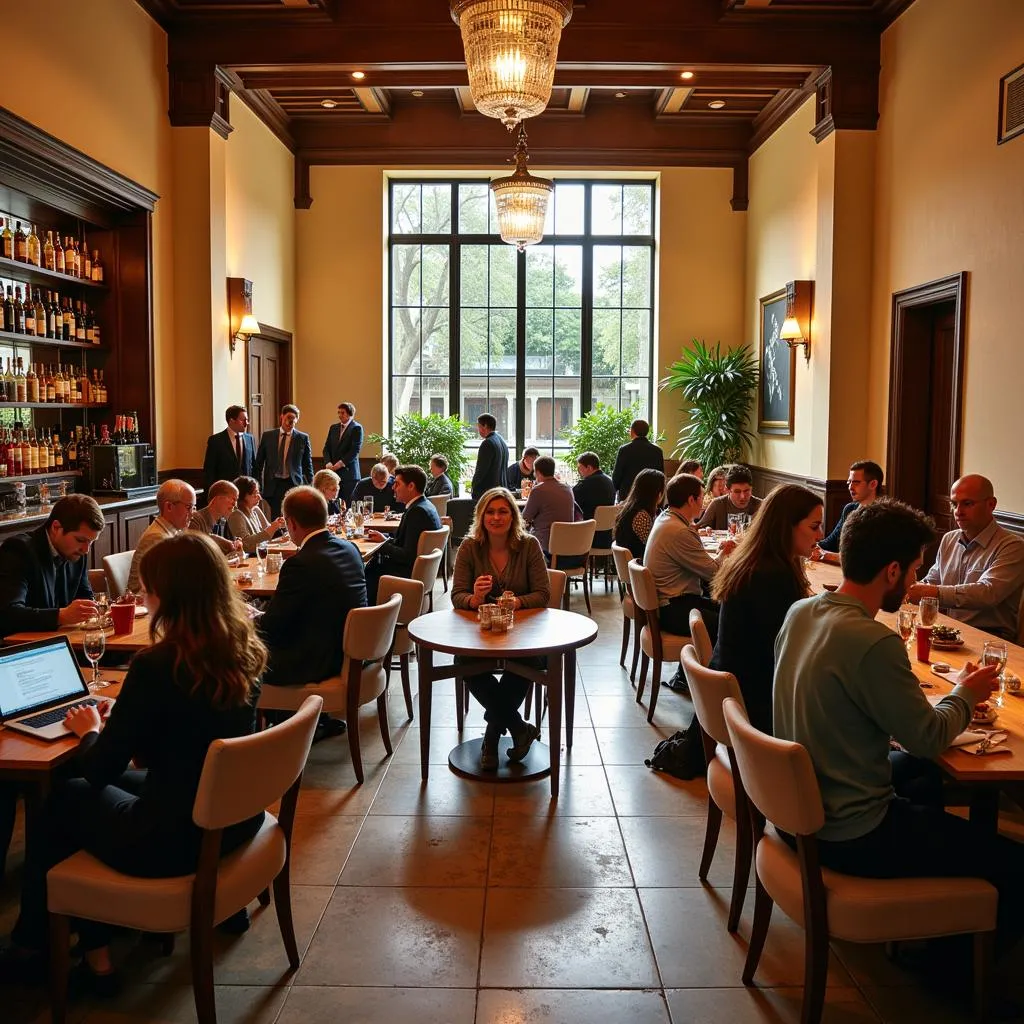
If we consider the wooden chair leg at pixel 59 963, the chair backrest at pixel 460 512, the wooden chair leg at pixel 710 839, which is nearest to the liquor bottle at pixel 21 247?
the chair backrest at pixel 460 512

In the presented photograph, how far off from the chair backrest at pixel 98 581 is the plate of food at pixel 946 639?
151 inches

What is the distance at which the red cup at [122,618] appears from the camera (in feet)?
11.9

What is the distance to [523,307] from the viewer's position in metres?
12.3

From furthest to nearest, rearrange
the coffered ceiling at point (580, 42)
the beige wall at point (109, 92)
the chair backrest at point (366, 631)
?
the coffered ceiling at point (580, 42), the beige wall at point (109, 92), the chair backrest at point (366, 631)

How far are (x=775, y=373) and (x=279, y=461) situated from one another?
17.4ft

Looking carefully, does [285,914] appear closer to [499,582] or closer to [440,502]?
[499,582]

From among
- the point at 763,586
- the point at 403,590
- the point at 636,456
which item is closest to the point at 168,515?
the point at 403,590

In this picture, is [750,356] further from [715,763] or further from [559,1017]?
[559,1017]

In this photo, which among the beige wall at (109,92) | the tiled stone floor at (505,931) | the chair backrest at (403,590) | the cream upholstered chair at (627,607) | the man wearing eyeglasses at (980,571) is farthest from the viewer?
the beige wall at (109,92)

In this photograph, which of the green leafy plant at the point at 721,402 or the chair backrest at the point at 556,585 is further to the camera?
the green leafy plant at the point at 721,402

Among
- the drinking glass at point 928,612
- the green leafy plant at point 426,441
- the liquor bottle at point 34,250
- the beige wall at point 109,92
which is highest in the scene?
the beige wall at point 109,92

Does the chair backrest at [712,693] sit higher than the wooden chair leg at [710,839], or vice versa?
the chair backrest at [712,693]

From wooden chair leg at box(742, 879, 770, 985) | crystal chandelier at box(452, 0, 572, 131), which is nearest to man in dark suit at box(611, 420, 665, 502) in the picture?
crystal chandelier at box(452, 0, 572, 131)

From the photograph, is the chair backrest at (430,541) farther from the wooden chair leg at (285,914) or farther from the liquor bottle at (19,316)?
the wooden chair leg at (285,914)
